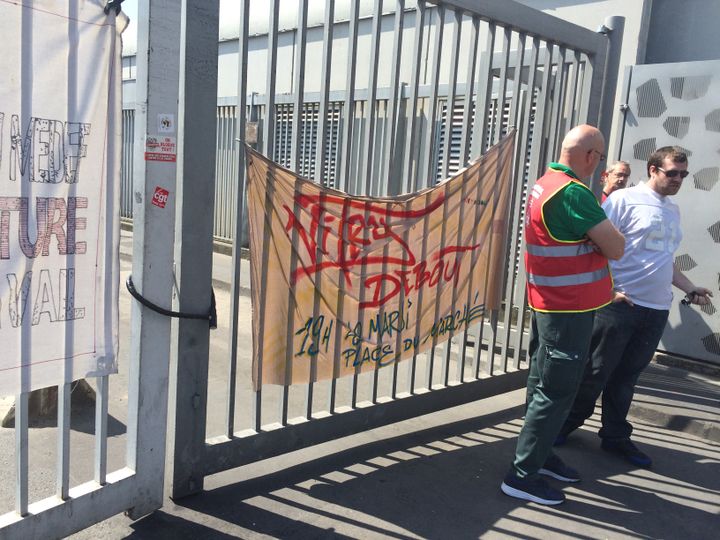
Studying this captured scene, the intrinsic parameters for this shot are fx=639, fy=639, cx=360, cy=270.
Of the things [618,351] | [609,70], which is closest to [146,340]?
[618,351]

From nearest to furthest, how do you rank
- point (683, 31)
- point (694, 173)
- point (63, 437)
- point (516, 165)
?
point (63, 437) < point (516, 165) < point (694, 173) < point (683, 31)

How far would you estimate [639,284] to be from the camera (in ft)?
13.5

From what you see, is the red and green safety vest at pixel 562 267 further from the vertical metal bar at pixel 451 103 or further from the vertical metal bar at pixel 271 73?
the vertical metal bar at pixel 271 73

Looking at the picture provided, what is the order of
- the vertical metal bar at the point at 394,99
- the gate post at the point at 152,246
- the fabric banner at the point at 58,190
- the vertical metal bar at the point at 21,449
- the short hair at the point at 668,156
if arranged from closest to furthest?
1. the fabric banner at the point at 58,190
2. the vertical metal bar at the point at 21,449
3. the gate post at the point at 152,246
4. the vertical metal bar at the point at 394,99
5. the short hair at the point at 668,156

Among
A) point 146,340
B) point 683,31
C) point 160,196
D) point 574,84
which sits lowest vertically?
point 146,340

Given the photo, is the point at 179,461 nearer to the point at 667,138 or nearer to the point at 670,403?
the point at 670,403

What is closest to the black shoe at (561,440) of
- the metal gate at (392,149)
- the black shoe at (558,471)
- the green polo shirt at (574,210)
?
the black shoe at (558,471)

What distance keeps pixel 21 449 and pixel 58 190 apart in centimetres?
102

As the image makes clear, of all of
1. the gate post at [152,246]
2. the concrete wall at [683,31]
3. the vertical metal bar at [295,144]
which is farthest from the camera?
the concrete wall at [683,31]

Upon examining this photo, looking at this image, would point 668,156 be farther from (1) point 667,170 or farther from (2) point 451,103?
(2) point 451,103

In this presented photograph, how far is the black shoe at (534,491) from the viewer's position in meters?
3.56

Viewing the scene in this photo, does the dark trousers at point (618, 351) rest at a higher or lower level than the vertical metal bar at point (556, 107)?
lower

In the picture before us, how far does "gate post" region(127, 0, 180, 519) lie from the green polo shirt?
1.92 m

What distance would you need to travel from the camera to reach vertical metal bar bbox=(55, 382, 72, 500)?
8.57 feet
